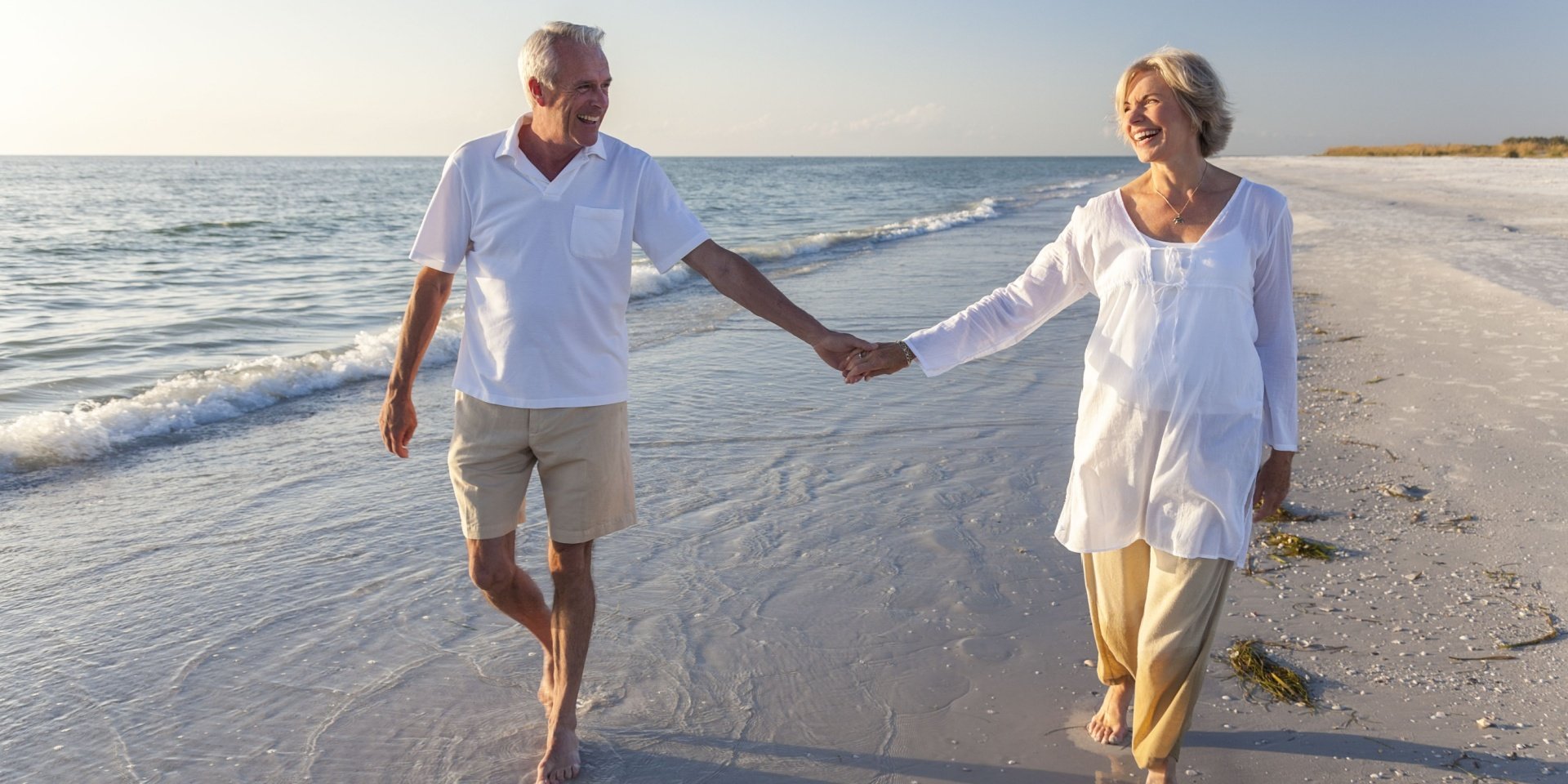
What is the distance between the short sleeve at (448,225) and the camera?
3102 millimetres

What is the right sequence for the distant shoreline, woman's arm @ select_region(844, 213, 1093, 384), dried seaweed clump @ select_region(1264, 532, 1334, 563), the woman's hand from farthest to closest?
the distant shoreline
dried seaweed clump @ select_region(1264, 532, 1334, 563)
the woman's hand
woman's arm @ select_region(844, 213, 1093, 384)

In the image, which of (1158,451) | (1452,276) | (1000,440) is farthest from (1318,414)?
(1452,276)

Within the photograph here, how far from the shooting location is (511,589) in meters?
3.33

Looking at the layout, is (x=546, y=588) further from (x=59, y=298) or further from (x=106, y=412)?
(x=59, y=298)

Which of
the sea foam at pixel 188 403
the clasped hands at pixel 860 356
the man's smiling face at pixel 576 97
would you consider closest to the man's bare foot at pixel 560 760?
the clasped hands at pixel 860 356

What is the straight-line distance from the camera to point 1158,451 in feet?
9.61

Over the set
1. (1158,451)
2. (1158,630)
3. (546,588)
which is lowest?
(546,588)

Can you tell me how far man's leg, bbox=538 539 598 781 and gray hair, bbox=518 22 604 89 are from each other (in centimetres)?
136

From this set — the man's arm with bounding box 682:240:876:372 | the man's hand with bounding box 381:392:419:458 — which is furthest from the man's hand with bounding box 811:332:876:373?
the man's hand with bounding box 381:392:419:458

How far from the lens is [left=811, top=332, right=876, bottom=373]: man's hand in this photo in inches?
149

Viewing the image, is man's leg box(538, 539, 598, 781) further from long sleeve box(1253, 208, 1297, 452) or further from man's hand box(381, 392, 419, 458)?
long sleeve box(1253, 208, 1297, 452)

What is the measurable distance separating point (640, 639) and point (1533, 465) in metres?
4.59

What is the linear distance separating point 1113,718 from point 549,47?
8.53 ft

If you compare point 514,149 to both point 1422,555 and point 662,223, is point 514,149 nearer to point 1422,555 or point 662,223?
point 662,223
